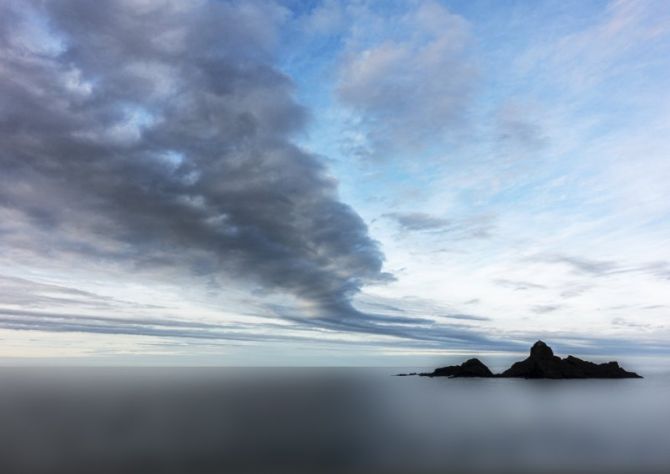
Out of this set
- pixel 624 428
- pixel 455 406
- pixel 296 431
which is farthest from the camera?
pixel 455 406

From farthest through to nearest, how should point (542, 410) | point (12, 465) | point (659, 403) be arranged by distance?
point (659, 403), point (542, 410), point (12, 465)

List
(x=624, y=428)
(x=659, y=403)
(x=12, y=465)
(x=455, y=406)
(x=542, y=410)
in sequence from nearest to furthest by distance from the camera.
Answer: (x=12, y=465), (x=624, y=428), (x=542, y=410), (x=455, y=406), (x=659, y=403)

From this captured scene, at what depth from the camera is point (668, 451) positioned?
52.6m

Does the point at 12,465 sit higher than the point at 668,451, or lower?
lower

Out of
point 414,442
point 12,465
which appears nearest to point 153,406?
point 12,465

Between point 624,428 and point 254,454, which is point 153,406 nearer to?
point 254,454

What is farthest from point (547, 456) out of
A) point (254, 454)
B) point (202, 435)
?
point (202, 435)

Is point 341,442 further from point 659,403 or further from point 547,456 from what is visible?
point 659,403

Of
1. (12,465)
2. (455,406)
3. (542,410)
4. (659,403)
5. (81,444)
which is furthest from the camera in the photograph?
(659,403)

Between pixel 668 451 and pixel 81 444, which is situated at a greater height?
pixel 668 451

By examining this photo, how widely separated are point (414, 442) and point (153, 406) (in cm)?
7301

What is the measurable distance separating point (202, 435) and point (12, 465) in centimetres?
2392

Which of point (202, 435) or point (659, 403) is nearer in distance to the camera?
point (202, 435)

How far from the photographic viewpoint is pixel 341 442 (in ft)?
193
